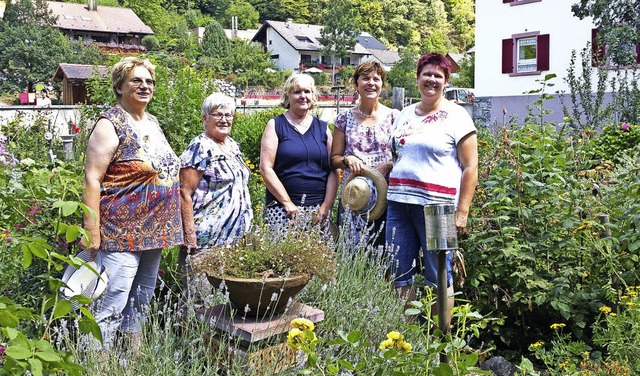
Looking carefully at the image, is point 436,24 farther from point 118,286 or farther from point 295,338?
point 295,338

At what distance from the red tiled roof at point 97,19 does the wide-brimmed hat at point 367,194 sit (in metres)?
72.4

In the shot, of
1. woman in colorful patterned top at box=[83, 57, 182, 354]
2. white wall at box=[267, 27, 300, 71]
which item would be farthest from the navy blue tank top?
white wall at box=[267, 27, 300, 71]

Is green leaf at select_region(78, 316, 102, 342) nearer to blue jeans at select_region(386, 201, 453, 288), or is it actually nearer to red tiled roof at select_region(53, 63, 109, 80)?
blue jeans at select_region(386, 201, 453, 288)

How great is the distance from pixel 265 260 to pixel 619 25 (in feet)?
54.1

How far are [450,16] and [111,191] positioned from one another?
11161 centimetres

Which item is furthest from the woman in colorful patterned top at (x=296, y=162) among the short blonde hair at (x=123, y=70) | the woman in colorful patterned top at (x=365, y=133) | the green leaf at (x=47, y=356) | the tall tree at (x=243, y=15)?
the tall tree at (x=243, y=15)

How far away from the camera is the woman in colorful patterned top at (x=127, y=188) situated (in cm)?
291

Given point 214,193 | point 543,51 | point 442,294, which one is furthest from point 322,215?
point 543,51

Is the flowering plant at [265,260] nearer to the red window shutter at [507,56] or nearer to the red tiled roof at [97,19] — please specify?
the red window shutter at [507,56]

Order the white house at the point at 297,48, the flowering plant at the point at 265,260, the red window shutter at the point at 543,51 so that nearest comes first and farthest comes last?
the flowering plant at the point at 265,260, the red window shutter at the point at 543,51, the white house at the point at 297,48

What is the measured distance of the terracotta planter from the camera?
96.3 inches

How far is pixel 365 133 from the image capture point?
4.04 m

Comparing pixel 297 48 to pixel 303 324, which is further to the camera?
pixel 297 48

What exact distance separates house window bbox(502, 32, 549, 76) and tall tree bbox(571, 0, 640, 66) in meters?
4.98
